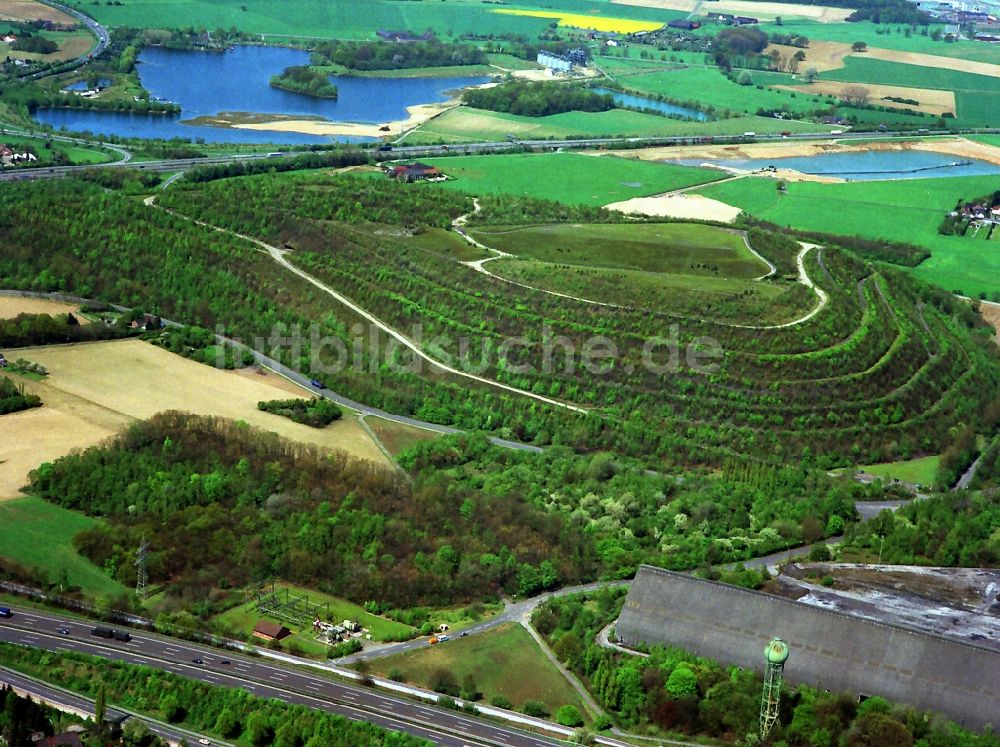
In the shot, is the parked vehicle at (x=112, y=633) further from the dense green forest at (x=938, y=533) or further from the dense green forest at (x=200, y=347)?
the dense green forest at (x=200, y=347)

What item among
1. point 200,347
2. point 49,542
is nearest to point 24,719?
point 49,542

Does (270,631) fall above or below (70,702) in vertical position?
above

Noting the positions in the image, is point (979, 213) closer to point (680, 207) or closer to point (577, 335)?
point (680, 207)

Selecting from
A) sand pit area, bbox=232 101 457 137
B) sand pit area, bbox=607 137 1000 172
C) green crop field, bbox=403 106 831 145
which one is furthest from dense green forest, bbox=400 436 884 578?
sand pit area, bbox=232 101 457 137

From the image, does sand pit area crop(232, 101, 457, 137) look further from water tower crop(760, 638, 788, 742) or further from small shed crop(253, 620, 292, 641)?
water tower crop(760, 638, 788, 742)

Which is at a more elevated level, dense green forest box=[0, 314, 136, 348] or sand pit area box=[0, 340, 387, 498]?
dense green forest box=[0, 314, 136, 348]

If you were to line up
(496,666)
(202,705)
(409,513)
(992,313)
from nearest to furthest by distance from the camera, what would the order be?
(202,705), (496,666), (409,513), (992,313)

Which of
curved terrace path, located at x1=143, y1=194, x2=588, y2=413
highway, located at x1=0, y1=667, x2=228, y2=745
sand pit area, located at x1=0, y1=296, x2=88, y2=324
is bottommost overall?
highway, located at x1=0, y1=667, x2=228, y2=745
